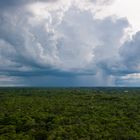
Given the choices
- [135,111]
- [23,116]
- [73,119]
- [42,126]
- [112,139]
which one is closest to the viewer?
[112,139]

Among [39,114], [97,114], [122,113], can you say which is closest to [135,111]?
[122,113]

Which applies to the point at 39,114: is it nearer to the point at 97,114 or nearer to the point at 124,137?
the point at 97,114

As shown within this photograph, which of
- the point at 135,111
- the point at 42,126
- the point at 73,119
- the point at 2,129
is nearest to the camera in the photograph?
the point at 2,129

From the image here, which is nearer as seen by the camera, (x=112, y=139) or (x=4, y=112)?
(x=112, y=139)

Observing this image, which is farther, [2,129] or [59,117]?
[59,117]

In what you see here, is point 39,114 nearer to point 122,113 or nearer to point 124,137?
point 122,113

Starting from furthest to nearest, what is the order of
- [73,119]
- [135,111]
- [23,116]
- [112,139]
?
[135,111] → [23,116] → [73,119] → [112,139]

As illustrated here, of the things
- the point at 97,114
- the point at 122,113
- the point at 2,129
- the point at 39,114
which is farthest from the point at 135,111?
the point at 2,129

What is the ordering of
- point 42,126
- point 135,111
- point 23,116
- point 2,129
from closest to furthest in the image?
point 2,129
point 42,126
point 23,116
point 135,111
